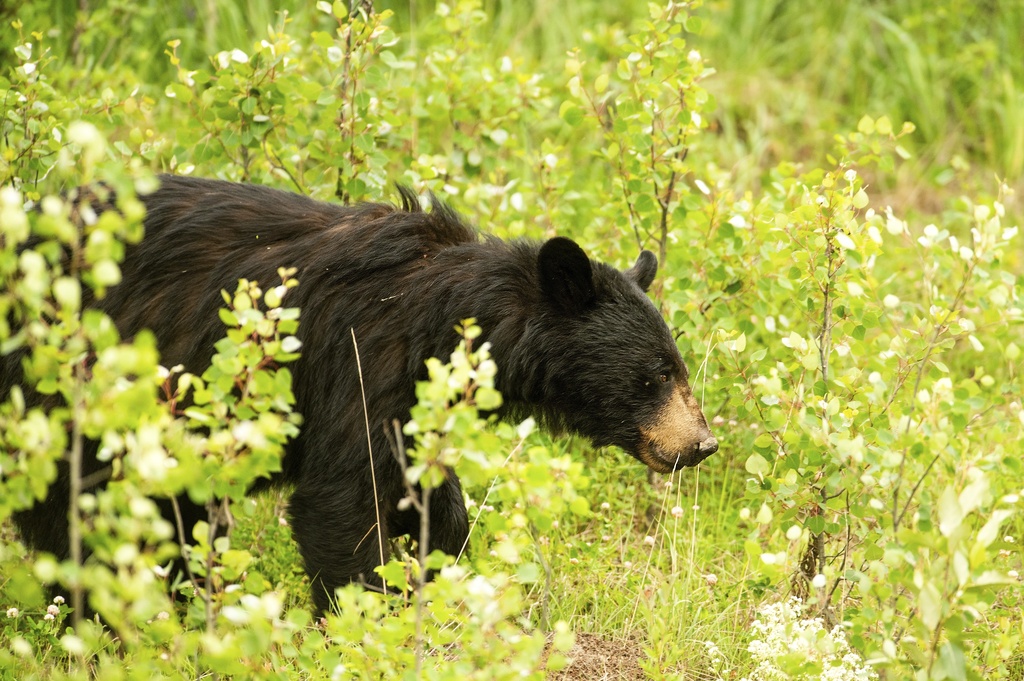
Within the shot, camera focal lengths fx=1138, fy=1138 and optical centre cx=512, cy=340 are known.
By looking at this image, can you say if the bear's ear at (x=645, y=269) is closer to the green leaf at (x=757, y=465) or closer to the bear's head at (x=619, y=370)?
the bear's head at (x=619, y=370)

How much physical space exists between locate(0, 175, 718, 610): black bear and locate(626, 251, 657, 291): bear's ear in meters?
0.20

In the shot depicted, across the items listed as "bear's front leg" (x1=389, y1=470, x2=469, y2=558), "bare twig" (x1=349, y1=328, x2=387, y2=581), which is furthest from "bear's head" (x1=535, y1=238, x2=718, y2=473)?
"bare twig" (x1=349, y1=328, x2=387, y2=581)

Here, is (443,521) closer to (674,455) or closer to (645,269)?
(674,455)

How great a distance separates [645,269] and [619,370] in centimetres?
53

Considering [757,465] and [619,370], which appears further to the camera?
[619,370]

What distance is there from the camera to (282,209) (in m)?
4.02

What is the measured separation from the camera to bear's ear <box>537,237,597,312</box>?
3.69 metres

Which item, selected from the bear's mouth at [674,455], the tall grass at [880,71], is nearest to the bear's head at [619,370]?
the bear's mouth at [674,455]

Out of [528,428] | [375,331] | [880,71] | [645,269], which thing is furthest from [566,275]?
[880,71]

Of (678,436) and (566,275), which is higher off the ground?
(566,275)

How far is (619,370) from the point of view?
389 cm

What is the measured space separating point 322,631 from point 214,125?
222 centimetres

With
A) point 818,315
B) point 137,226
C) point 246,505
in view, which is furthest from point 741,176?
point 137,226

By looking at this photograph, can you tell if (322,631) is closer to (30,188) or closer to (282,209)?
(282,209)
